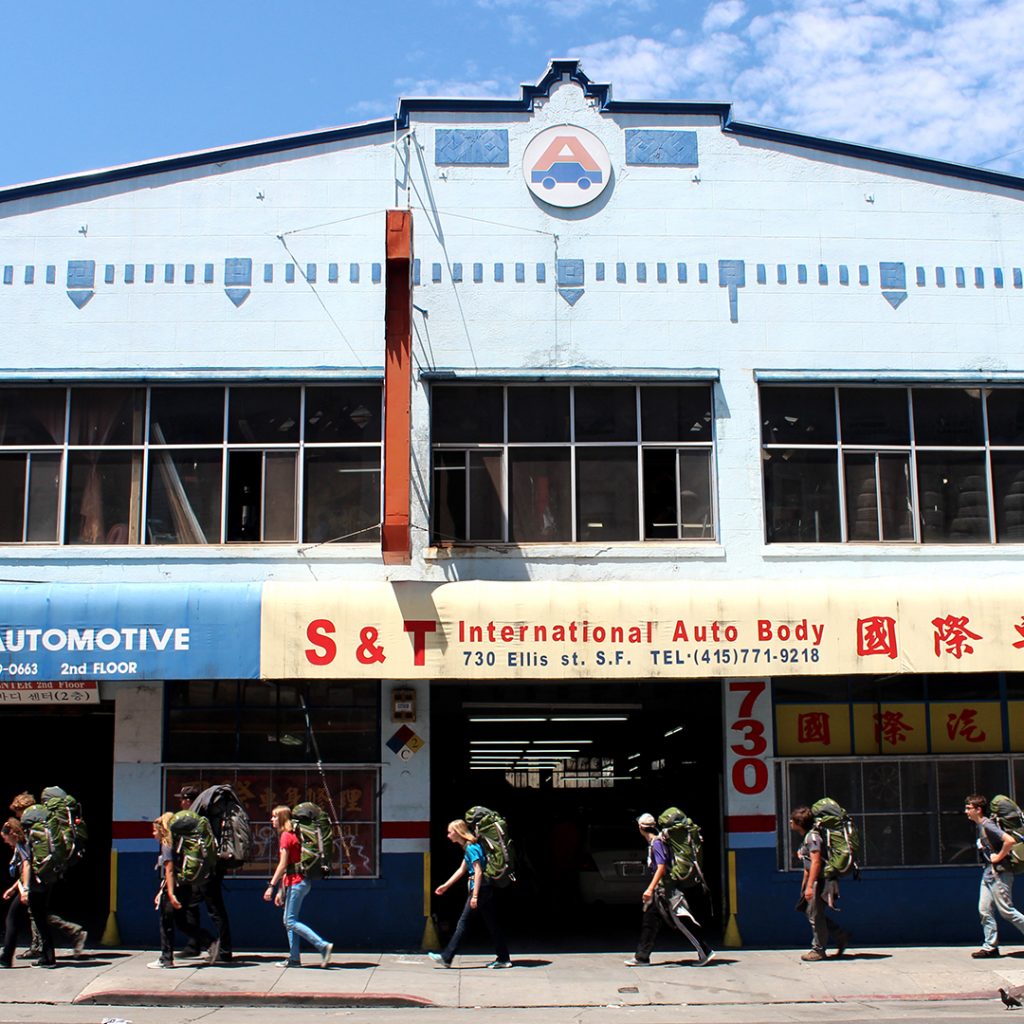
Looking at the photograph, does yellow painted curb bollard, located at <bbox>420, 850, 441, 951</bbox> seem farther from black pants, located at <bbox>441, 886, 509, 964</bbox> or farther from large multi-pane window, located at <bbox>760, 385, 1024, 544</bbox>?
large multi-pane window, located at <bbox>760, 385, 1024, 544</bbox>

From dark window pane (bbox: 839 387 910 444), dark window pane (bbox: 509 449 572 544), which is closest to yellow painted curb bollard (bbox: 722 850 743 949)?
dark window pane (bbox: 509 449 572 544)

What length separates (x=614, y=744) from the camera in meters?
20.1

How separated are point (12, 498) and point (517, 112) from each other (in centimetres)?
727

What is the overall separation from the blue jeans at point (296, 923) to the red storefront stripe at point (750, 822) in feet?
15.1

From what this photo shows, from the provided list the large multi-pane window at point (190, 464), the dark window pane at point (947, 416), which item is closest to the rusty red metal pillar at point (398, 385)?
the large multi-pane window at point (190, 464)

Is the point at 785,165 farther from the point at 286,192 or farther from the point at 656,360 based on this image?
the point at 286,192

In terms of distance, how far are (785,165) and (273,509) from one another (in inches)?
282

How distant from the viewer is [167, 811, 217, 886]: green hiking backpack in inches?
478

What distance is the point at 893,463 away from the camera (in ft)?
48.5

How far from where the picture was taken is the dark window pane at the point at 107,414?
570 inches

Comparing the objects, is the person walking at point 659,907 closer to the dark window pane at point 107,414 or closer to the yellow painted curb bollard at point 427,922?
the yellow painted curb bollard at point 427,922

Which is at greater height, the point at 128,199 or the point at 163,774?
the point at 128,199

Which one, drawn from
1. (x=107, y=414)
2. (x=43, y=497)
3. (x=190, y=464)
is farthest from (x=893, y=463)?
(x=43, y=497)

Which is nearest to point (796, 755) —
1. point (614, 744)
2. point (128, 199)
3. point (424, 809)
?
point (424, 809)
